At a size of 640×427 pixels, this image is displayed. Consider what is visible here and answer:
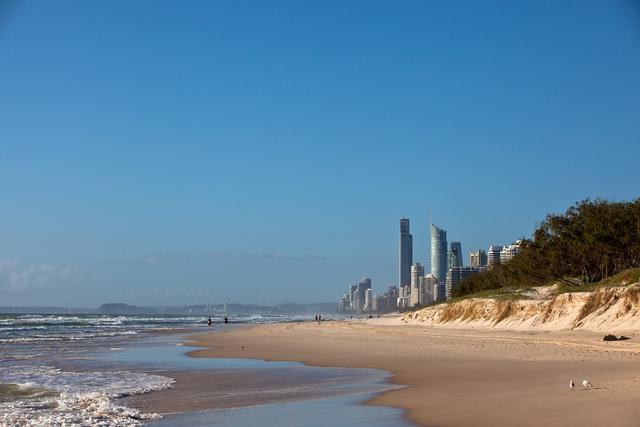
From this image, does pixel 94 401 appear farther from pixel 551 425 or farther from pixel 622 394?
pixel 622 394

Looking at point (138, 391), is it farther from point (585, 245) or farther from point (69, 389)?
point (585, 245)

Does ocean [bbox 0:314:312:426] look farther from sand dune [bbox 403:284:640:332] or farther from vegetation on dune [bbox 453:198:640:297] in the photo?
vegetation on dune [bbox 453:198:640:297]

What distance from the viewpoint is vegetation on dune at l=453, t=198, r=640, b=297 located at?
5350 cm

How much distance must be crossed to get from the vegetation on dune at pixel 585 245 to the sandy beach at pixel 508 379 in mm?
24205

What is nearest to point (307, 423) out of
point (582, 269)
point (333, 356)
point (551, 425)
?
point (551, 425)

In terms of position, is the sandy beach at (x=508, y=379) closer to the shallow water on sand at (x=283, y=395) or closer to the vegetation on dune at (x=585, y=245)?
the shallow water on sand at (x=283, y=395)

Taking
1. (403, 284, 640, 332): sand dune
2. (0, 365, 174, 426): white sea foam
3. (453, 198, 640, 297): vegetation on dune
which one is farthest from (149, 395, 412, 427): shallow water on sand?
(453, 198, 640, 297): vegetation on dune

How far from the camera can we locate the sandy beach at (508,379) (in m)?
11.3

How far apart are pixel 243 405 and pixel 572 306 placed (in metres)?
27.4

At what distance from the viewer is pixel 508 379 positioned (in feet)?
54.3

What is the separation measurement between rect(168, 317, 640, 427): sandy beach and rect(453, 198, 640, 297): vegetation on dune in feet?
79.4

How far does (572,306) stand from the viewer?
37.2 meters

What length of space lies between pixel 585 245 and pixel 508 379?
1660 inches

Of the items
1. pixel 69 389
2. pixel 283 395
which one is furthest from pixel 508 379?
pixel 69 389
